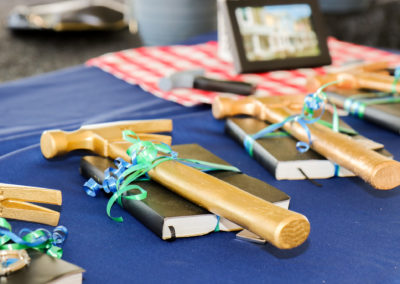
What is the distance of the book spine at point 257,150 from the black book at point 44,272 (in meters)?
0.37

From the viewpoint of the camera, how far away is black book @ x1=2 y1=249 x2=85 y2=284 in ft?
1.51

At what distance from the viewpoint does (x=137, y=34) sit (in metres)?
3.01

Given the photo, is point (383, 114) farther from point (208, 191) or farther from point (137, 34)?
point (137, 34)

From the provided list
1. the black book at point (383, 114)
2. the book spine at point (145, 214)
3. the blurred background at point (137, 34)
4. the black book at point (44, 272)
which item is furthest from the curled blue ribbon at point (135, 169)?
the blurred background at point (137, 34)

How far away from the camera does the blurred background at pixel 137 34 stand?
6.72 feet

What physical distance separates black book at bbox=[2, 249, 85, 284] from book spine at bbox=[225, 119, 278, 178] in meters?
0.37

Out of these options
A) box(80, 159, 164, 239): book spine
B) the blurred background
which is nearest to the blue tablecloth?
box(80, 159, 164, 239): book spine

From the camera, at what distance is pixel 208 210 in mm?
586

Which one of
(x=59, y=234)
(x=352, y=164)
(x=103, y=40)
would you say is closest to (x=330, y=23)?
(x=103, y=40)

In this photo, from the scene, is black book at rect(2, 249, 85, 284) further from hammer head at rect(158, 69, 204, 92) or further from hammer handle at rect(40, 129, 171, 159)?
hammer head at rect(158, 69, 204, 92)

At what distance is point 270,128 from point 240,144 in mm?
75

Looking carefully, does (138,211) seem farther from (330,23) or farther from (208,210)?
(330,23)

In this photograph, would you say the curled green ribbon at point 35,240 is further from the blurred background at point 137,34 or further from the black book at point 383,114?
the blurred background at point 137,34

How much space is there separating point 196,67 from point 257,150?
0.58 meters
